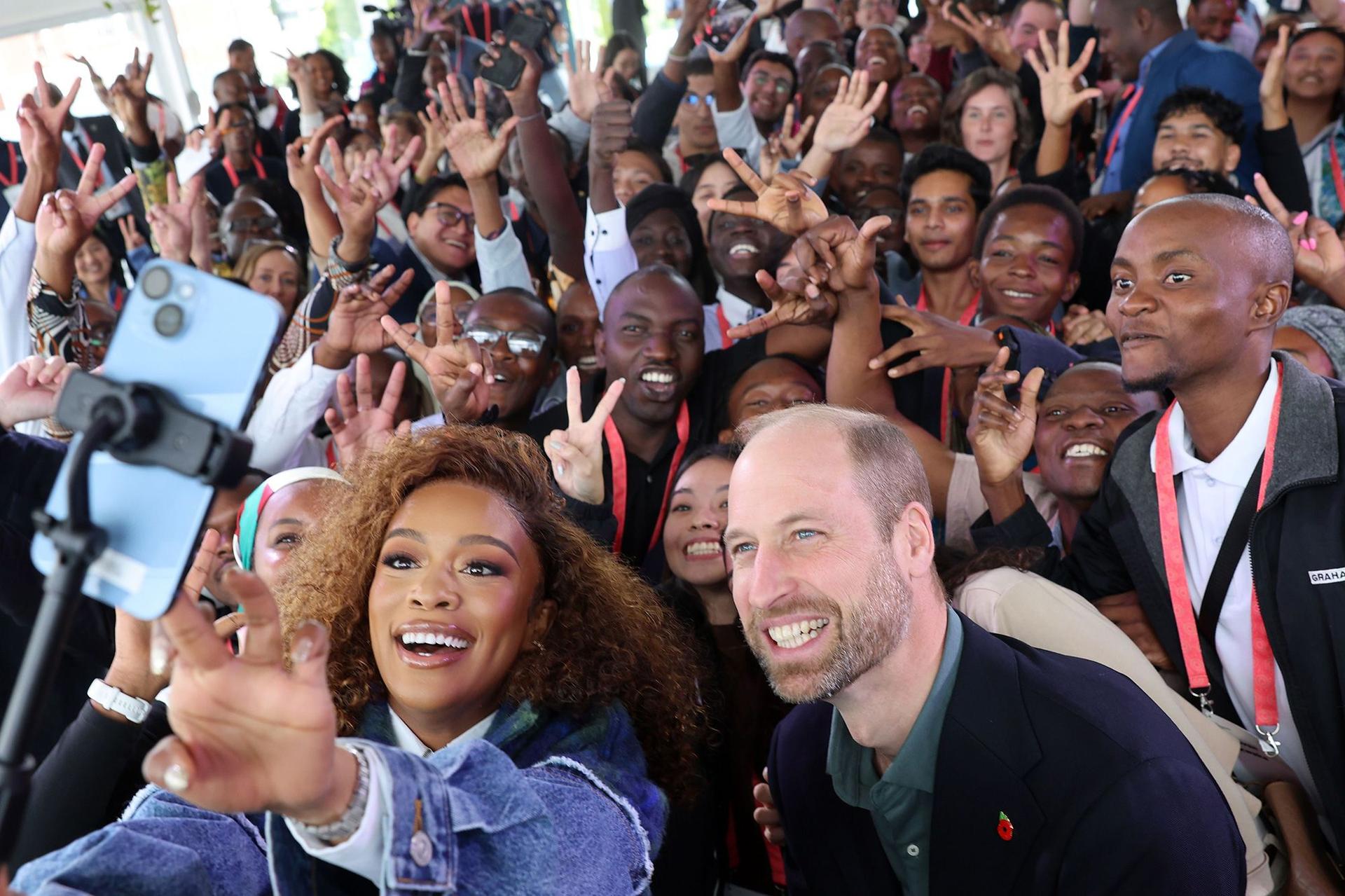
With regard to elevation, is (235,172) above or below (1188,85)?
above

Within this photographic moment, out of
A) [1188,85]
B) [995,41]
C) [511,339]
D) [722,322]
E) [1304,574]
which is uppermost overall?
[995,41]

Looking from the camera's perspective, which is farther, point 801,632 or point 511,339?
point 511,339

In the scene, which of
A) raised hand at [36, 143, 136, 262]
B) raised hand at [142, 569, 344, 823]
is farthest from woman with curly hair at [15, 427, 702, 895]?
raised hand at [36, 143, 136, 262]

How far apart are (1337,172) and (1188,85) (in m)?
0.69

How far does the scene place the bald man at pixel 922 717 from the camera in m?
1.84

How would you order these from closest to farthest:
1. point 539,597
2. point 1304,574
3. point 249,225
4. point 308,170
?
point 539,597 < point 1304,574 < point 308,170 < point 249,225

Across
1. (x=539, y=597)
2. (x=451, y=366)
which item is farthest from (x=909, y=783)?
(x=451, y=366)

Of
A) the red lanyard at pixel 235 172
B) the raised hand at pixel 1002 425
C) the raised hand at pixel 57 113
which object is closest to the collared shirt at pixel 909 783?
the raised hand at pixel 1002 425

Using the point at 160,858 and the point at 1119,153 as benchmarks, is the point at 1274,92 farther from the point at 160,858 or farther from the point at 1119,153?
the point at 160,858

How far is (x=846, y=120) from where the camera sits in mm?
4473

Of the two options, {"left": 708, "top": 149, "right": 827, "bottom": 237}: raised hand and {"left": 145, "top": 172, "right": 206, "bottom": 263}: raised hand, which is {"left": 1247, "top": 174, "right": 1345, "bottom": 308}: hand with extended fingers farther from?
{"left": 145, "top": 172, "right": 206, "bottom": 263}: raised hand

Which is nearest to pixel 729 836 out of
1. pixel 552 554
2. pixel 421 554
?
pixel 552 554

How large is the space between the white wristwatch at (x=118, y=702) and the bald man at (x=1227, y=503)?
1912 mm

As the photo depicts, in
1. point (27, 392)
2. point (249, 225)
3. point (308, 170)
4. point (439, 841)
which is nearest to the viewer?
point (439, 841)
